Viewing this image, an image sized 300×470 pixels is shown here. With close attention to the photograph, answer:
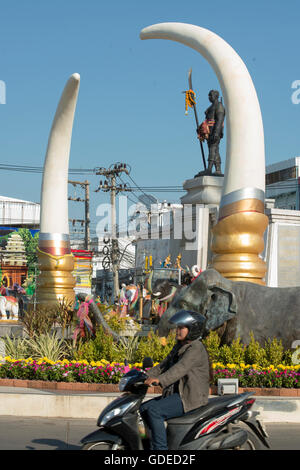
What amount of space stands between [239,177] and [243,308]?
3755 millimetres

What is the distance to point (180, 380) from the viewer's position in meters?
5.15

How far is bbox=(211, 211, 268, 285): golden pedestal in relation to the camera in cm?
1320

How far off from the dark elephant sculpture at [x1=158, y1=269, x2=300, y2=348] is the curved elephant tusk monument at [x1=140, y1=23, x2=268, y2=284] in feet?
7.27

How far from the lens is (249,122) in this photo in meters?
13.8

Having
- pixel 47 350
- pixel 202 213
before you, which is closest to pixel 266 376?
pixel 47 350

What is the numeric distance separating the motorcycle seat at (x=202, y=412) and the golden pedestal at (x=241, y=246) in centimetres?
820

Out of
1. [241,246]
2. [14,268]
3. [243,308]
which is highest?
[241,246]

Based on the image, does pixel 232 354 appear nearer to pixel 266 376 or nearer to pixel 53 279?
pixel 266 376

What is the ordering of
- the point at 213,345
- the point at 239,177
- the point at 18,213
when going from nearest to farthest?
1. the point at 213,345
2. the point at 239,177
3. the point at 18,213

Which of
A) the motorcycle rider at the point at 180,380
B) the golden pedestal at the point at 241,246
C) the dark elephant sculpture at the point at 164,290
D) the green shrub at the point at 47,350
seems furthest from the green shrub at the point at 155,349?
the dark elephant sculpture at the point at 164,290

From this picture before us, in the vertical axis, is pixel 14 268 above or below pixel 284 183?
below

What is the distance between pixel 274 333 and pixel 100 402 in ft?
12.5

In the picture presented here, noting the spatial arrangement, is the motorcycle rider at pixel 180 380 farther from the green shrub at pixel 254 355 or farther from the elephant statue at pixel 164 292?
the elephant statue at pixel 164 292
